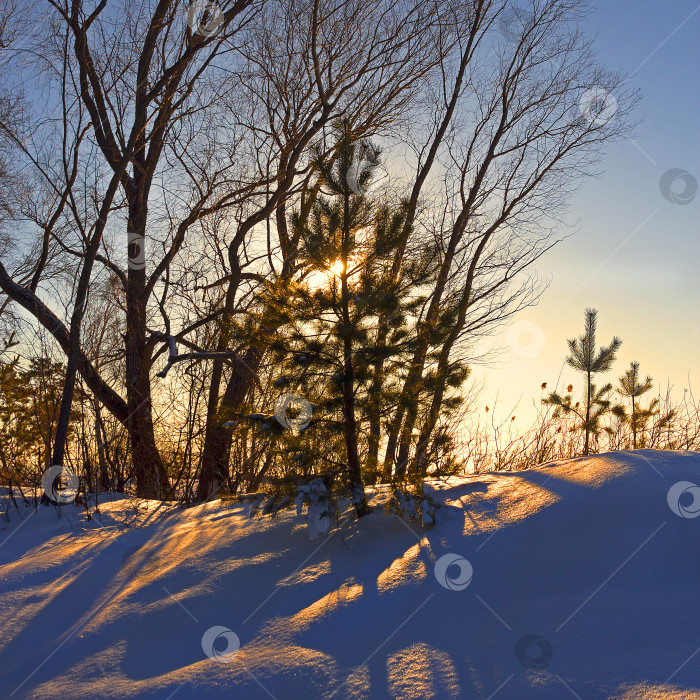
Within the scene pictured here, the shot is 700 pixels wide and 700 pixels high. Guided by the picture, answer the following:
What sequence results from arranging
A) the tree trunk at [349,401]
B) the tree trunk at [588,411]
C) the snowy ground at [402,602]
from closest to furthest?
1. the snowy ground at [402,602]
2. the tree trunk at [349,401]
3. the tree trunk at [588,411]

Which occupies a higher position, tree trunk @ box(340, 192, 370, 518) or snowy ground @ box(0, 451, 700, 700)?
tree trunk @ box(340, 192, 370, 518)

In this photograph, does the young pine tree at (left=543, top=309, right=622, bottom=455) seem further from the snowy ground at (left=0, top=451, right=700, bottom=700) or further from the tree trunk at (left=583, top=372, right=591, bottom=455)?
the snowy ground at (left=0, top=451, right=700, bottom=700)

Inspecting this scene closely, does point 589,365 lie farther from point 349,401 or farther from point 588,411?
point 349,401

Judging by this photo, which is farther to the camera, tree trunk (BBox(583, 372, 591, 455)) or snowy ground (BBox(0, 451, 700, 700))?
tree trunk (BBox(583, 372, 591, 455))

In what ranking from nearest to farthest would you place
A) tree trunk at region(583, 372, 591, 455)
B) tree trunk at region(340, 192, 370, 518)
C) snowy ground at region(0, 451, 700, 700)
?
snowy ground at region(0, 451, 700, 700)
tree trunk at region(340, 192, 370, 518)
tree trunk at region(583, 372, 591, 455)

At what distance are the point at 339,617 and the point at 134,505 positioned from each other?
342 centimetres

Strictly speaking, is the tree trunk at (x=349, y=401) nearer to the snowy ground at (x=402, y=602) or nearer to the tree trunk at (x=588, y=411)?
the snowy ground at (x=402, y=602)

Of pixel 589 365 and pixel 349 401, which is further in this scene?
pixel 589 365

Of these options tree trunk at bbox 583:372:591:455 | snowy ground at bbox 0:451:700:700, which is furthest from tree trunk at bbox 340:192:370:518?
tree trunk at bbox 583:372:591:455

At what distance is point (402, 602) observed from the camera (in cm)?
289

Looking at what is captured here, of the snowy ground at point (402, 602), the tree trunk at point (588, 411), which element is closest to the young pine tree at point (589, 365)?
the tree trunk at point (588, 411)

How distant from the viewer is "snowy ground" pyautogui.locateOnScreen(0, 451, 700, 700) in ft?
7.38

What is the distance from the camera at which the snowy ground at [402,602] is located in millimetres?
2250

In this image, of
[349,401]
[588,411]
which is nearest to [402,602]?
[349,401]
